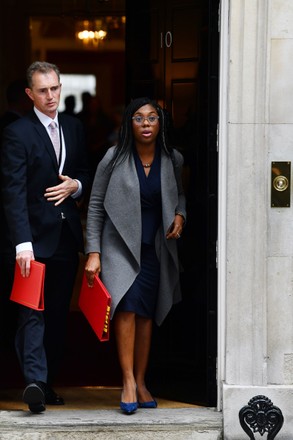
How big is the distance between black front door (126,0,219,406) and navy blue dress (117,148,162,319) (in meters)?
0.48

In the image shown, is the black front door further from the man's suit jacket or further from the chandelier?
the chandelier

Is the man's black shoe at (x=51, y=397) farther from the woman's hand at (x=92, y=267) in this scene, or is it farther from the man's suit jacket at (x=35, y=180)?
the man's suit jacket at (x=35, y=180)

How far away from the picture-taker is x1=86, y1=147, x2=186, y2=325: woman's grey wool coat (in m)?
7.12

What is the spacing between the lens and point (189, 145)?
791 centimetres

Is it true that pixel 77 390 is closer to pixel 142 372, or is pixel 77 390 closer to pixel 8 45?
pixel 142 372

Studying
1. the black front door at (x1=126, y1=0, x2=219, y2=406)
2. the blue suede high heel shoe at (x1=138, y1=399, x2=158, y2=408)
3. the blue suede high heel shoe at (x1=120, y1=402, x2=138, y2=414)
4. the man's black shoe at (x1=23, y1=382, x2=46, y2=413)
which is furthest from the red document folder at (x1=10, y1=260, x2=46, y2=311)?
the black front door at (x1=126, y1=0, x2=219, y2=406)

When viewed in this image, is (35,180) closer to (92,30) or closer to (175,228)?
(175,228)

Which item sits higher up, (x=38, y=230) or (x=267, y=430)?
(x=38, y=230)

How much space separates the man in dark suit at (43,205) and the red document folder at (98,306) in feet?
0.71

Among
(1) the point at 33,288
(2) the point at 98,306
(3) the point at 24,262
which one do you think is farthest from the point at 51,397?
(3) the point at 24,262

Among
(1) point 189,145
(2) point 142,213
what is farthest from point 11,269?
(1) point 189,145

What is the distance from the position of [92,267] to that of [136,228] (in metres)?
0.36

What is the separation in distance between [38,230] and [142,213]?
A: 0.65 m

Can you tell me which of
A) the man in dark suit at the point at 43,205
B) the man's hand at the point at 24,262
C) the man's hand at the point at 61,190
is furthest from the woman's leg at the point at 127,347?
the man's hand at the point at 61,190
